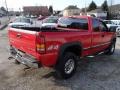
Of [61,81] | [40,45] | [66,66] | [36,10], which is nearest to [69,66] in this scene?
[66,66]

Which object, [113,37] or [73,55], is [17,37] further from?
[113,37]

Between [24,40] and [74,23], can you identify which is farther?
[74,23]

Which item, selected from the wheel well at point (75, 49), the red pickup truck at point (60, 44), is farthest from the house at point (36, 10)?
the wheel well at point (75, 49)

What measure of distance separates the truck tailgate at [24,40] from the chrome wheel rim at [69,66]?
1316mm

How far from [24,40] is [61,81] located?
162cm

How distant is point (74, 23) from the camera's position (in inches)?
319

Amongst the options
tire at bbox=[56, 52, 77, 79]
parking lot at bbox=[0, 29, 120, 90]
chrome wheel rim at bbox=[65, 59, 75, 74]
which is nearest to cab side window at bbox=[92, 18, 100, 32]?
parking lot at bbox=[0, 29, 120, 90]

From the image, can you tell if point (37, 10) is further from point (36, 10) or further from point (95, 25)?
point (95, 25)

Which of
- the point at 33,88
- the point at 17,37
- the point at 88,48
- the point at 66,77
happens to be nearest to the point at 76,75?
the point at 66,77

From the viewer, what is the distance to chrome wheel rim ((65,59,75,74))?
6.63 meters

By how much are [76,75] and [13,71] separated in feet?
6.92

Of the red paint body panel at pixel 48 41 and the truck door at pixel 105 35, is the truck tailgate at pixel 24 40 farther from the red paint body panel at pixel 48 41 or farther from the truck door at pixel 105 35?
the truck door at pixel 105 35

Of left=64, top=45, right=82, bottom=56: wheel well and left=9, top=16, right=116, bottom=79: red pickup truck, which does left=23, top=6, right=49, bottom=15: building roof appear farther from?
left=64, top=45, right=82, bottom=56: wheel well

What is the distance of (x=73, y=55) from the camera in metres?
6.75
